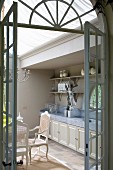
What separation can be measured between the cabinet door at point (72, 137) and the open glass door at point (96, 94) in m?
3.25

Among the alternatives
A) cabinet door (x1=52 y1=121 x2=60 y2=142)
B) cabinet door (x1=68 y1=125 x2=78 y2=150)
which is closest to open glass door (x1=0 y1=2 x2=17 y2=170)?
cabinet door (x1=68 y1=125 x2=78 y2=150)

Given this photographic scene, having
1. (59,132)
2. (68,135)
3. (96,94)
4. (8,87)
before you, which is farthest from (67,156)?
(8,87)

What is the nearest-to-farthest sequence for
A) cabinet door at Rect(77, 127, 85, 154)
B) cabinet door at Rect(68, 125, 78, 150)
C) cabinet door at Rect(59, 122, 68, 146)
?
cabinet door at Rect(77, 127, 85, 154) < cabinet door at Rect(68, 125, 78, 150) < cabinet door at Rect(59, 122, 68, 146)

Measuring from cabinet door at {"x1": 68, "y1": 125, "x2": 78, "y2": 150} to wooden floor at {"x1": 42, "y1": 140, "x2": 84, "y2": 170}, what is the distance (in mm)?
187

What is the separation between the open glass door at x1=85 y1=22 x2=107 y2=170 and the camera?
110 inches

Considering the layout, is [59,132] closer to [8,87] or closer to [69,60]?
[69,60]

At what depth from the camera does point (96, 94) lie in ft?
9.43

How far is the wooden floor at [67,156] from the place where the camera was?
210 inches

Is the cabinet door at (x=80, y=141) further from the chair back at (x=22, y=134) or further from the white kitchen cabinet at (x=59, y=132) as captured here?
the chair back at (x=22, y=134)

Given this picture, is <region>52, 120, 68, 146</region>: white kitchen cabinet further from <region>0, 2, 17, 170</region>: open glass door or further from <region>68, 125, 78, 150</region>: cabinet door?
<region>0, 2, 17, 170</region>: open glass door

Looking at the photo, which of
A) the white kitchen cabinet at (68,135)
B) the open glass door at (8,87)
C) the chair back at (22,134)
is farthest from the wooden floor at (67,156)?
the open glass door at (8,87)

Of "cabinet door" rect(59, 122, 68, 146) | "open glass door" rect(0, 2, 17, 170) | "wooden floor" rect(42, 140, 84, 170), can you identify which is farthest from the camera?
"cabinet door" rect(59, 122, 68, 146)

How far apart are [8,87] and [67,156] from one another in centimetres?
412

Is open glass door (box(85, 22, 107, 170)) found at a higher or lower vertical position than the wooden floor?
higher
